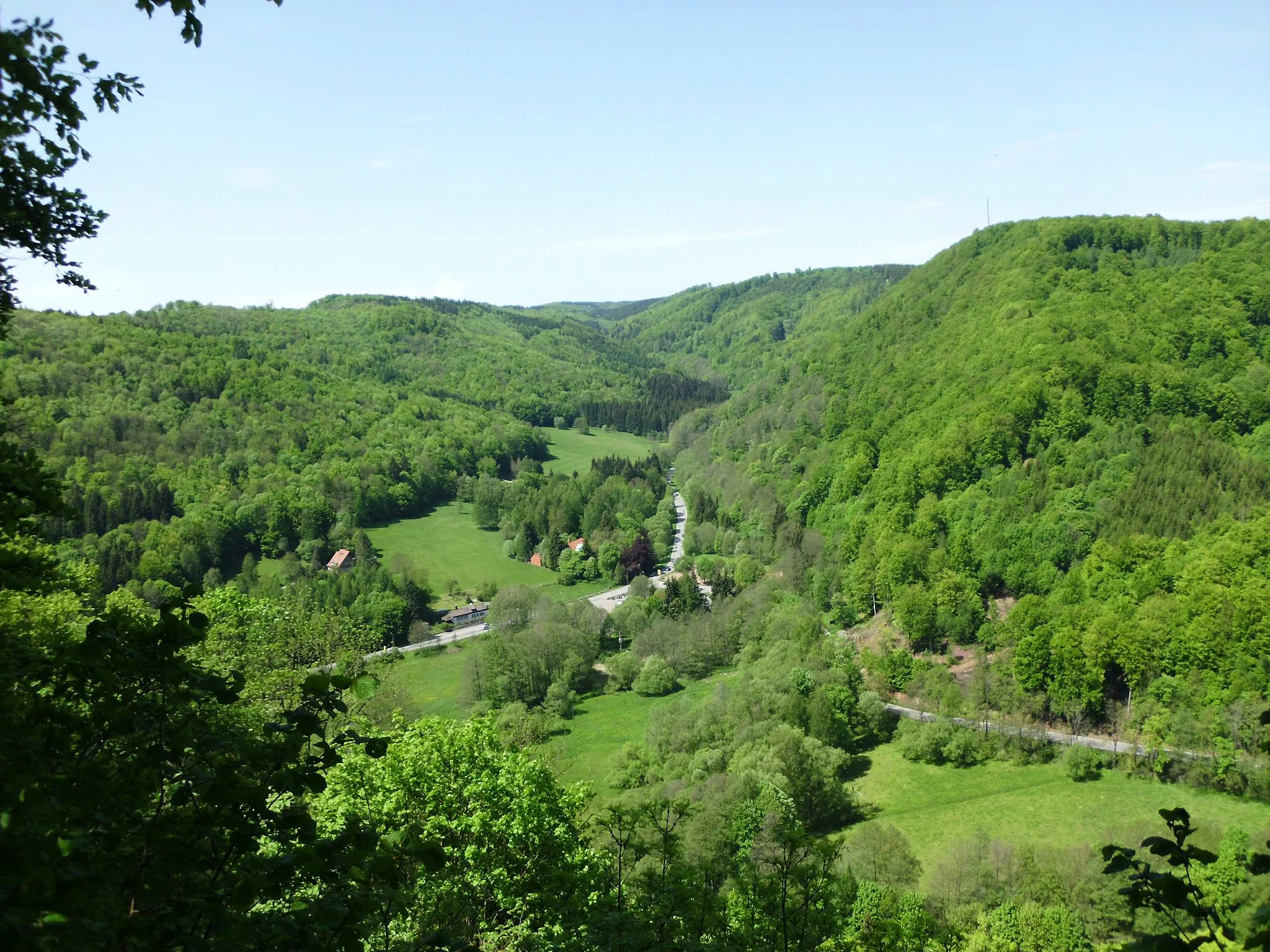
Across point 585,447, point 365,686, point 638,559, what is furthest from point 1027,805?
point 585,447

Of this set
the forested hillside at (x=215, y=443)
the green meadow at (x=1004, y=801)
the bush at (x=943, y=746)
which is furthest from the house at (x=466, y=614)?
the bush at (x=943, y=746)

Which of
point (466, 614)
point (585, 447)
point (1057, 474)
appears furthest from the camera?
point (585, 447)

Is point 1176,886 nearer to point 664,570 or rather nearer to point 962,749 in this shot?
point 962,749

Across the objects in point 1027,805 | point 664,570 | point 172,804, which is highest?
point 172,804

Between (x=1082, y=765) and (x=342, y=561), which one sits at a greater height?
(x=342, y=561)

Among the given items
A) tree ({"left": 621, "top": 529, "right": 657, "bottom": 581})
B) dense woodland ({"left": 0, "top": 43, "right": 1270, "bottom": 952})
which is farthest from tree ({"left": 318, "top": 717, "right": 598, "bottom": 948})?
tree ({"left": 621, "top": 529, "right": 657, "bottom": 581})
